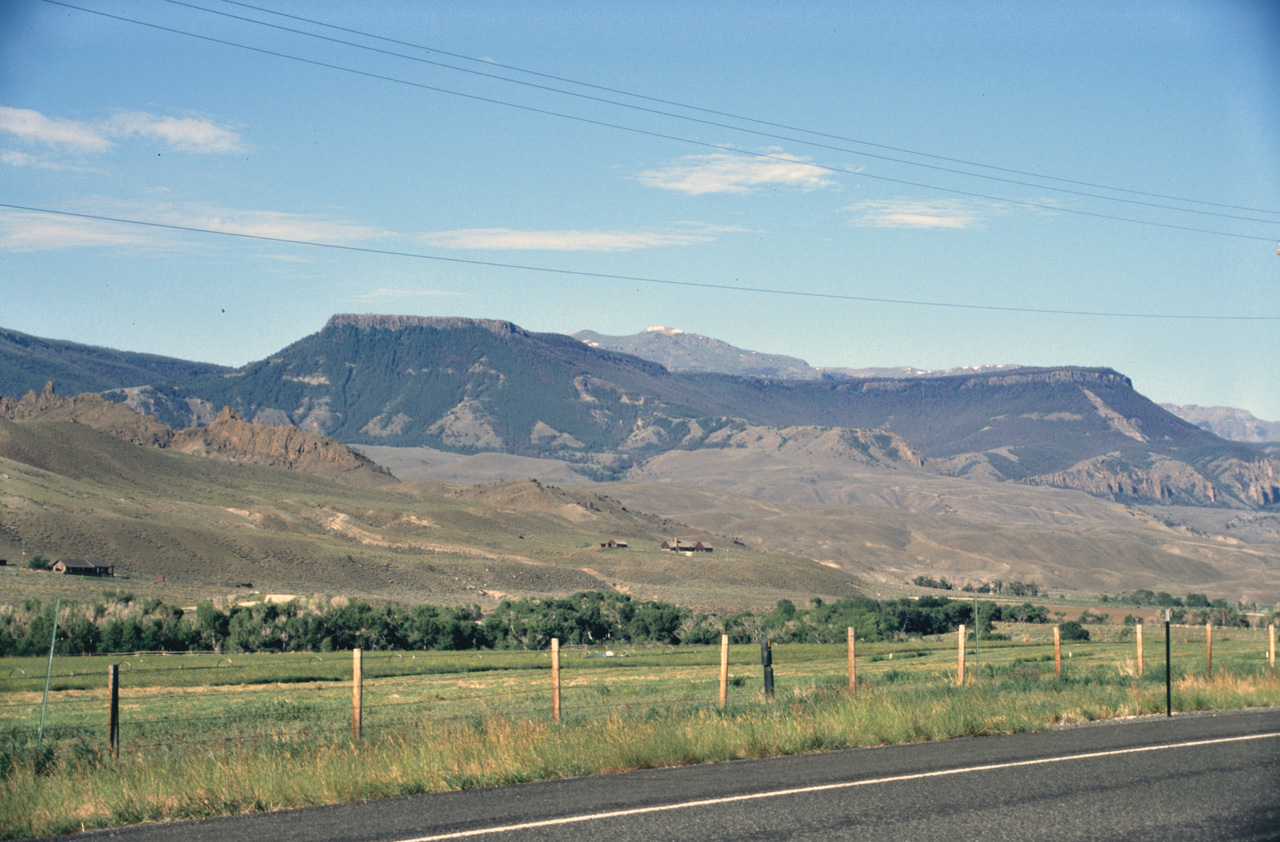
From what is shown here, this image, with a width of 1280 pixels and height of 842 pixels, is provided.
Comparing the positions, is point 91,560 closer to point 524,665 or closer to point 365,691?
point 524,665

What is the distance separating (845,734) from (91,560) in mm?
84028

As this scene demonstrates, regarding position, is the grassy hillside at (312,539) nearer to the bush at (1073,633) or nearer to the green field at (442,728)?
the bush at (1073,633)

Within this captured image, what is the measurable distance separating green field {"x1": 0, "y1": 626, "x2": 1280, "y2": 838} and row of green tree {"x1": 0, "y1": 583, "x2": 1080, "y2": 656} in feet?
49.3

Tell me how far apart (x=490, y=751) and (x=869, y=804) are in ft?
17.9

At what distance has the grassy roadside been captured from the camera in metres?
14.5

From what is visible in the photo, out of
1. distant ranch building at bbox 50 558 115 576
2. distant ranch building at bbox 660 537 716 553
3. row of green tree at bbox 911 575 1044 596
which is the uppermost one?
distant ranch building at bbox 660 537 716 553

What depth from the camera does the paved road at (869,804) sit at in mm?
12375

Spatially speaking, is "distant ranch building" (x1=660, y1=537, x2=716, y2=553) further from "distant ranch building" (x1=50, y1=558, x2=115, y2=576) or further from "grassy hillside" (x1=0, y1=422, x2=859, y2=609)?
"distant ranch building" (x1=50, y1=558, x2=115, y2=576)

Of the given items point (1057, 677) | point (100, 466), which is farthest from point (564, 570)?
point (1057, 677)

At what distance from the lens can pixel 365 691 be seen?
133 feet

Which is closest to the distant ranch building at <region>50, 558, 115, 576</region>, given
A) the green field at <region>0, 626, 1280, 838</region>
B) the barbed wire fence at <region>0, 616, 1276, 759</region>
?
the barbed wire fence at <region>0, 616, 1276, 759</region>

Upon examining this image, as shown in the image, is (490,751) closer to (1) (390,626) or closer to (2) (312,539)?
(1) (390,626)

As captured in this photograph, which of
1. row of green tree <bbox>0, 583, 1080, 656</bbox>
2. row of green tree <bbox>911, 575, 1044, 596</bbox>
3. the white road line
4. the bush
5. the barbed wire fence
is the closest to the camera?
the white road line

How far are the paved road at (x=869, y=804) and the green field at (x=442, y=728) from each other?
59 cm
